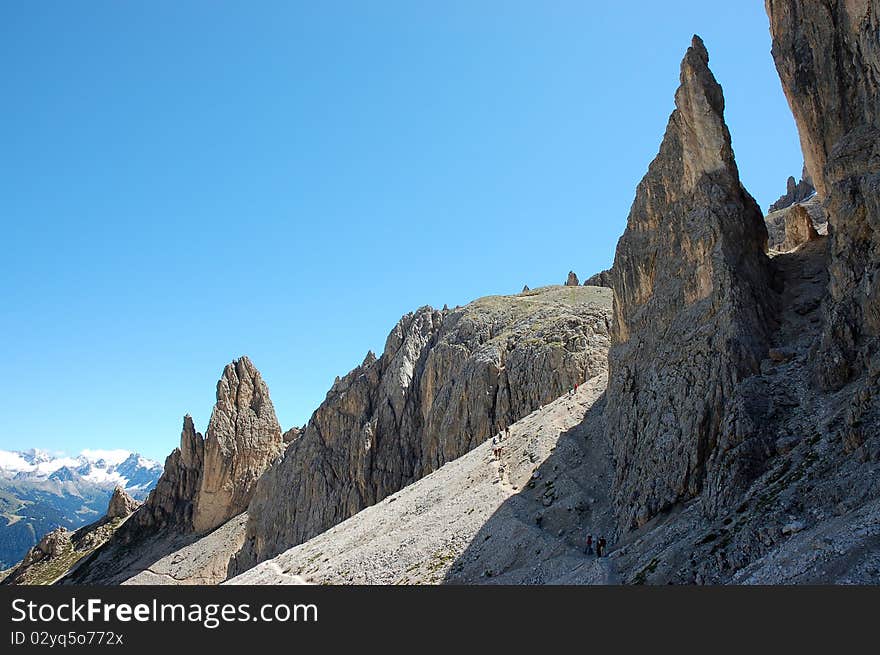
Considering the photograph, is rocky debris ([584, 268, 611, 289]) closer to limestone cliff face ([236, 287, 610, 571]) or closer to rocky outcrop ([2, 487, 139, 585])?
limestone cliff face ([236, 287, 610, 571])

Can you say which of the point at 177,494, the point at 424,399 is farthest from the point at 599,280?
the point at 177,494

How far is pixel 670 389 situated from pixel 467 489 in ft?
81.4

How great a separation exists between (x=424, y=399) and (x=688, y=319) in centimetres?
7208

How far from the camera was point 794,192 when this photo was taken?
171 metres

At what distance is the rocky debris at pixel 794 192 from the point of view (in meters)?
166

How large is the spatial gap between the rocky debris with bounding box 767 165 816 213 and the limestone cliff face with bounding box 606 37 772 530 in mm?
142560

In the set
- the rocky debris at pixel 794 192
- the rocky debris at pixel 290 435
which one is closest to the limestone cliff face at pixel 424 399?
the rocky debris at pixel 290 435

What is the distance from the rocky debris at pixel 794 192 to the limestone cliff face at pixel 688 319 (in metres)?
143

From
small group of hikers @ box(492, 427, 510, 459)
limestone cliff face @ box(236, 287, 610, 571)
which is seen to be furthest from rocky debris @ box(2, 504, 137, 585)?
small group of hikers @ box(492, 427, 510, 459)

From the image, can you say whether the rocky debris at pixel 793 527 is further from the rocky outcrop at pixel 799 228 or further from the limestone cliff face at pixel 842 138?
the rocky outcrop at pixel 799 228

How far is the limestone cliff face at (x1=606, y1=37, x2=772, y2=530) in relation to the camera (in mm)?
33312

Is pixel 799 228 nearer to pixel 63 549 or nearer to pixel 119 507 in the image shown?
pixel 119 507

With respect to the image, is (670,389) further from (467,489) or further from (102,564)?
(102,564)

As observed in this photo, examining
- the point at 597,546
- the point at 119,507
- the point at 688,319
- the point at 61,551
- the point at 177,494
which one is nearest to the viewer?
the point at 597,546
